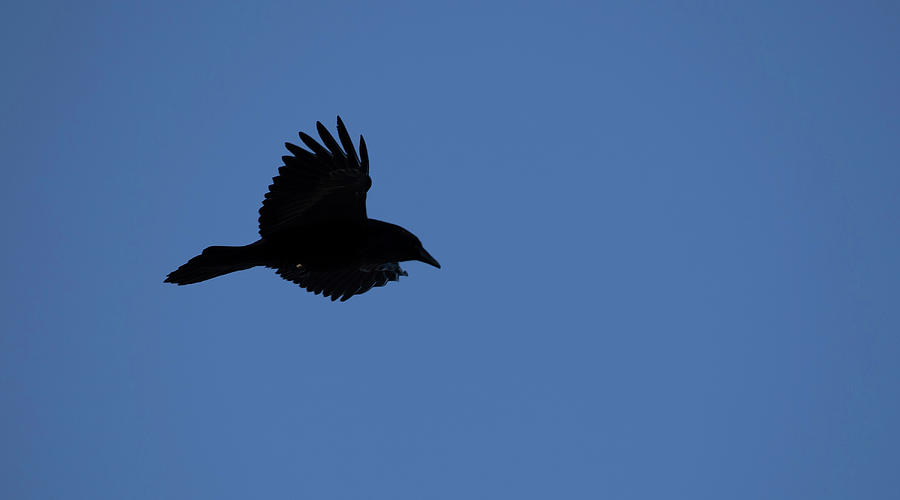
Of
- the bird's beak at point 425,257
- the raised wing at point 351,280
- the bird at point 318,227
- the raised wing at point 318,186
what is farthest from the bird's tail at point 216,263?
the bird's beak at point 425,257

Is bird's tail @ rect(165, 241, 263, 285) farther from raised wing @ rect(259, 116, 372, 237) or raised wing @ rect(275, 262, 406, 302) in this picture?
raised wing @ rect(275, 262, 406, 302)

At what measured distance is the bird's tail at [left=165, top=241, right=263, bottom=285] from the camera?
9.59 metres

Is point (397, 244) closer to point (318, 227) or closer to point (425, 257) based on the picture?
point (425, 257)

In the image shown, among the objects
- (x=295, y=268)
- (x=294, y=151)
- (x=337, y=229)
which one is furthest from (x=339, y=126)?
(x=295, y=268)

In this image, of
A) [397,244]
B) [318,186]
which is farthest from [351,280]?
[318,186]

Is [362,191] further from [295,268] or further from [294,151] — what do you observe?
[295,268]

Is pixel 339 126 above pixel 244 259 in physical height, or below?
above

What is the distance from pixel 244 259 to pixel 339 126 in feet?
5.91

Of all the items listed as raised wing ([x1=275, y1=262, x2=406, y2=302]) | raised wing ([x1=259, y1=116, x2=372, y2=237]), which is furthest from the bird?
raised wing ([x1=275, y1=262, x2=406, y2=302])

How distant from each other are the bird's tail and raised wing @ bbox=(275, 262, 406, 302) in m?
1.24

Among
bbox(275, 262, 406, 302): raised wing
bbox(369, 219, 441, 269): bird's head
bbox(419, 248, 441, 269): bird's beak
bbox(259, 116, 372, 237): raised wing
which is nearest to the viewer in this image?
bbox(259, 116, 372, 237): raised wing

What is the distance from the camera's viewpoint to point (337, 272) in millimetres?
11086

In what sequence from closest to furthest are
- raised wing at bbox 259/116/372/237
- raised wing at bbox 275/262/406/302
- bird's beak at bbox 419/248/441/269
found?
raised wing at bbox 259/116/372/237
bird's beak at bbox 419/248/441/269
raised wing at bbox 275/262/406/302

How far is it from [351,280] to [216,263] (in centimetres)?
197
